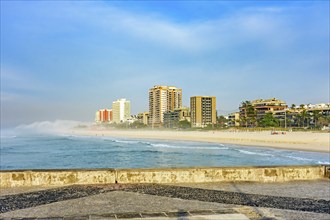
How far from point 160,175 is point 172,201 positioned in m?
2.76

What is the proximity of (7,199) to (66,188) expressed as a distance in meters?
1.74

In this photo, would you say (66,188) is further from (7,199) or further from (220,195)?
(220,195)

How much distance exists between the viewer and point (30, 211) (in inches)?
271

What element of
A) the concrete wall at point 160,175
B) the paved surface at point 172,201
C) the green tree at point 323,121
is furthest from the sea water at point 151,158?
the green tree at point 323,121

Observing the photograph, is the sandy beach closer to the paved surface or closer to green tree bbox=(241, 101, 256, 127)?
the paved surface

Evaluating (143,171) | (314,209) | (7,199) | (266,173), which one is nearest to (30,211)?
(7,199)

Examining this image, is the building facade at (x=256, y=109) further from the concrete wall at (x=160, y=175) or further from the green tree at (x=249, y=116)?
the concrete wall at (x=160, y=175)

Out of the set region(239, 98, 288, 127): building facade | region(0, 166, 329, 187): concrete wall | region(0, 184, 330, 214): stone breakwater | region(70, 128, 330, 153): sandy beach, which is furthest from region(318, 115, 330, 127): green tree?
region(0, 184, 330, 214): stone breakwater

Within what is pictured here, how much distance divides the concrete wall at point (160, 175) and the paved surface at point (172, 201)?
0.46 metres

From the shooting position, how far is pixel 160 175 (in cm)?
1057

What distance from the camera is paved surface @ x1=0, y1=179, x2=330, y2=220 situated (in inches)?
256

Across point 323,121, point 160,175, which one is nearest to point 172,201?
point 160,175

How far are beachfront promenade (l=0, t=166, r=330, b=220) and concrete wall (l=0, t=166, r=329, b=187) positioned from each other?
3cm

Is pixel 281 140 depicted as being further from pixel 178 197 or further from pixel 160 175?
pixel 178 197
